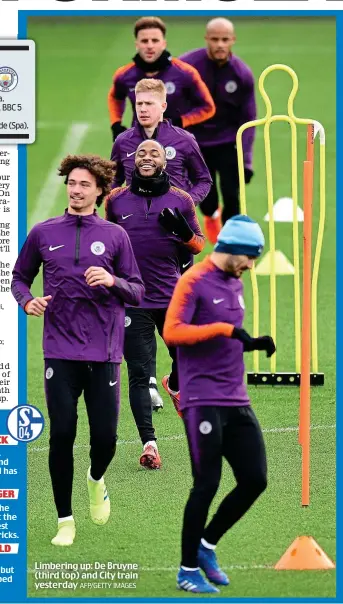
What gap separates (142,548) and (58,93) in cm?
2157

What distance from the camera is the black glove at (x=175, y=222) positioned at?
36.7ft

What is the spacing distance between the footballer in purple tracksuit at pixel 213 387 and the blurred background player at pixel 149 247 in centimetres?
209

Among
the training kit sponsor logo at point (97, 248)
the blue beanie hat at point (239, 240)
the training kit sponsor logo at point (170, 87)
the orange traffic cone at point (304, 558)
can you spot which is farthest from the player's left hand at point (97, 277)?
the training kit sponsor logo at point (170, 87)

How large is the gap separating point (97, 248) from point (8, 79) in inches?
38.8

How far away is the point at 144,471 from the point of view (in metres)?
11.5

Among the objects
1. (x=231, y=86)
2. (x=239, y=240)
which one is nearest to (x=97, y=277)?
(x=239, y=240)

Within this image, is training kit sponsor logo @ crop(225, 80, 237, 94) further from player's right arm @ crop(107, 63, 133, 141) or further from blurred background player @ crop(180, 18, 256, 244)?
player's right arm @ crop(107, 63, 133, 141)

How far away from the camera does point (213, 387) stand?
29.8 feet

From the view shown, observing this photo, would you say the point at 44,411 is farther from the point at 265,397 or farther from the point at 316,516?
the point at 316,516

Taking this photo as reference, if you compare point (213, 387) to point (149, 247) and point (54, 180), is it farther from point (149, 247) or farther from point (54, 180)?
point (54, 180)

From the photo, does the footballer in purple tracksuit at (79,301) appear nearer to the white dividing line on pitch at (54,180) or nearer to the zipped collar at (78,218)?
→ the zipped collar at (78,218)

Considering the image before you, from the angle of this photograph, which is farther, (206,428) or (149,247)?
(149,247)

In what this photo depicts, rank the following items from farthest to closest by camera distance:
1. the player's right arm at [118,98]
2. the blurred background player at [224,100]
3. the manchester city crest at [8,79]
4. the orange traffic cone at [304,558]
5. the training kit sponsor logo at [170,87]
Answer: the blurred background player at [224,100]
the player's right arm at [118,98]
the training kit sponsor logo at [170,87]
the manchester city crest at [8,79]
the orange traffic cone at [304,558]

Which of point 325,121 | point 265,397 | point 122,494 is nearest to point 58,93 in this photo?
point 325,121
